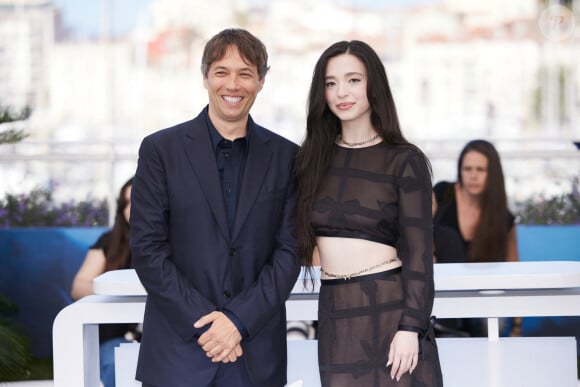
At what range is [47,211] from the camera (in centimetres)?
591

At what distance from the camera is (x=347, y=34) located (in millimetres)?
9469

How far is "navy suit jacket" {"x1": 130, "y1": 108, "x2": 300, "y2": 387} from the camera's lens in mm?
2191

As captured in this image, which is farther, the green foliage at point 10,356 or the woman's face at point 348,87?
the green foliage at point 10,356

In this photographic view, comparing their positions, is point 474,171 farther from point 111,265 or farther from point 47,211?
point 47,211

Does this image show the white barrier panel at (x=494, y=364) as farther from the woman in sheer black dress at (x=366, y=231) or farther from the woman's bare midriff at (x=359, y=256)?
the woman's bare midriff at (x=359, y=256)

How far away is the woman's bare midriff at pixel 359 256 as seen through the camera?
228cm

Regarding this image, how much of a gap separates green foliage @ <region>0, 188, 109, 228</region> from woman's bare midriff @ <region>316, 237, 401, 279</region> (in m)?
3.92

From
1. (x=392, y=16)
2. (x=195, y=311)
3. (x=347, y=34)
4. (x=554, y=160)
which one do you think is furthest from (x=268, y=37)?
(x=195, y=311)

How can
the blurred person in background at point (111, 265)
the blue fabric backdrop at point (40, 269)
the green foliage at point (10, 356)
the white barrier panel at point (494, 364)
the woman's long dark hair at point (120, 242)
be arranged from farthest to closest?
the blue fabric backdrop at point (40, 269), the woman's long dark hair at point (120, 242), the blurred person in background at point (111, 265), the green foliage at point (10, 356), the white barrier panel at point (494, 364)

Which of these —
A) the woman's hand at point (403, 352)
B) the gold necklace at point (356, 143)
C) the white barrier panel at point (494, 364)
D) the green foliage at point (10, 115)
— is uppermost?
the green foliage at point (10, 115)

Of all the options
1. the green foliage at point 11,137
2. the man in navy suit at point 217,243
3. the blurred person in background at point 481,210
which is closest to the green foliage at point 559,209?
the blurred person in background at point 481,210

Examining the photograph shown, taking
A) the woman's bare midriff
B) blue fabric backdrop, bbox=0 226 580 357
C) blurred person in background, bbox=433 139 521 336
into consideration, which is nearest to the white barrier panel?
the woman's bare midriff

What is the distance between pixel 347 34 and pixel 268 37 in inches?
35.8

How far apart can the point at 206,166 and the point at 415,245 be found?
557 mm
